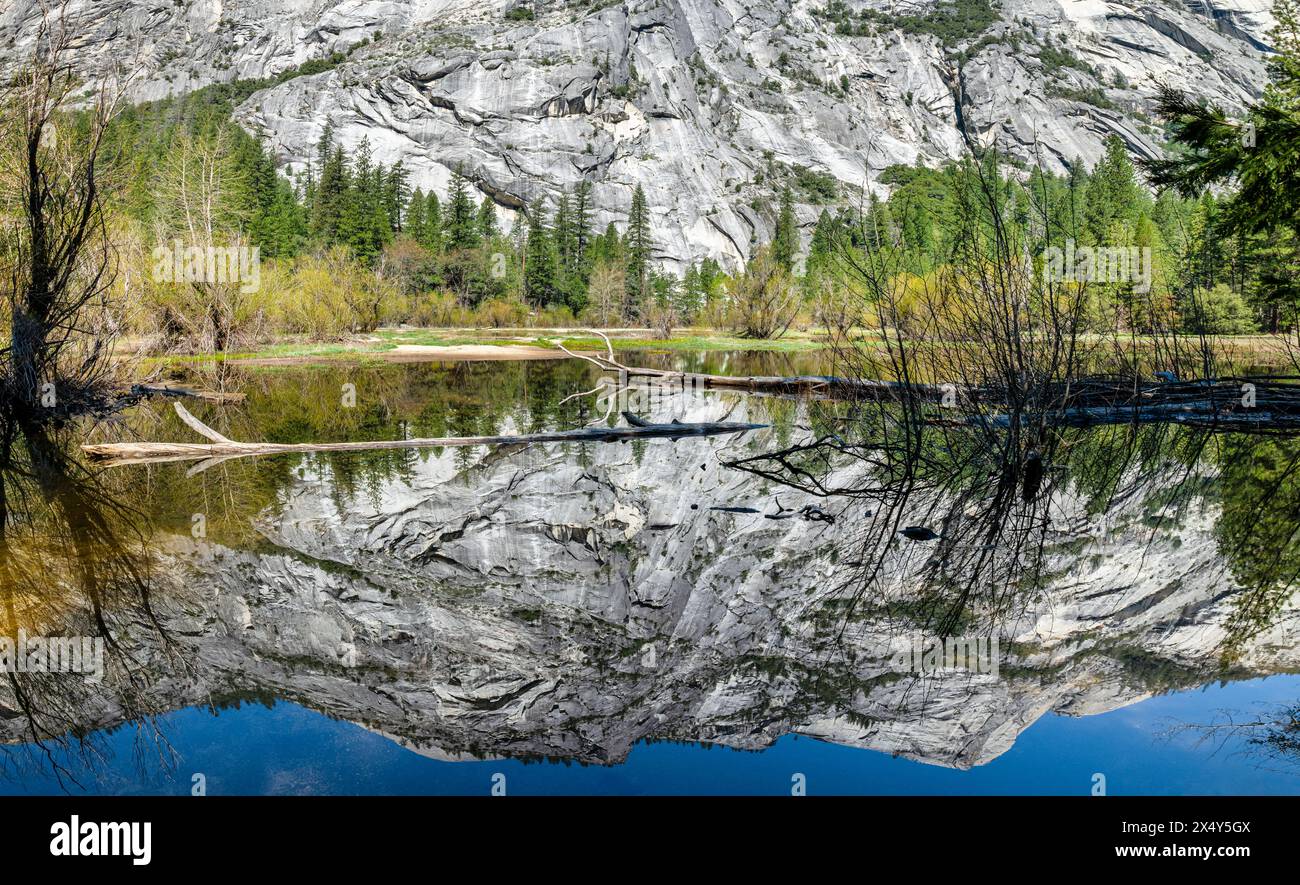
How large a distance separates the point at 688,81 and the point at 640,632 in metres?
110

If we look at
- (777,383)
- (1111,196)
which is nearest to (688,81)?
(1111,196)

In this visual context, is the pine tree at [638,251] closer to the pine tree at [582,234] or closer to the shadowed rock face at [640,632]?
the pine tree at [582,234]

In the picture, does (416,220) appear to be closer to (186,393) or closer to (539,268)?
(539,268)

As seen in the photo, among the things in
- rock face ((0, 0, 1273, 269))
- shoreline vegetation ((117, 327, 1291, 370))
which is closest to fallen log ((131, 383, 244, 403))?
shoreline vegetation ((117, 327, 1291, 370))

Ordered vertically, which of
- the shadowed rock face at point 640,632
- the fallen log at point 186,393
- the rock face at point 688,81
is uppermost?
the rock face at point 688,81

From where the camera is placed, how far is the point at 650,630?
4.35m

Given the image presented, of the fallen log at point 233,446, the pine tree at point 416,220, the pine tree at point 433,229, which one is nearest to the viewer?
the fallen log at point 233,446

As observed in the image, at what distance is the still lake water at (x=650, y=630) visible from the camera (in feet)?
10.1

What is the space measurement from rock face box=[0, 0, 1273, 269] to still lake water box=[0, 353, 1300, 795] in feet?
219

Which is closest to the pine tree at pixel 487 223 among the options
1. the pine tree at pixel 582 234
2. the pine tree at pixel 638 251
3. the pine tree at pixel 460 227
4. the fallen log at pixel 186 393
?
the pine tree at pixel 460 227

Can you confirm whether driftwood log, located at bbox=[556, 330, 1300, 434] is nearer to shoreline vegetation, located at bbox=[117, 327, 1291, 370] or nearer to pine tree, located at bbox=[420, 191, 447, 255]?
shoreline vegetation, located at bbox=[117, 327, 1291, 370]

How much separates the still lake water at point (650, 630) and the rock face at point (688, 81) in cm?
6663

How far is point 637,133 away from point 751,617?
309 feet

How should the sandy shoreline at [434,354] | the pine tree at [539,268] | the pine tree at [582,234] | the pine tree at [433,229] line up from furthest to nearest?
the pine tree at [582,234] → the pine tree at [539,268] → the pine tree at [433,229] → the sandy shoreline at [434,354]
